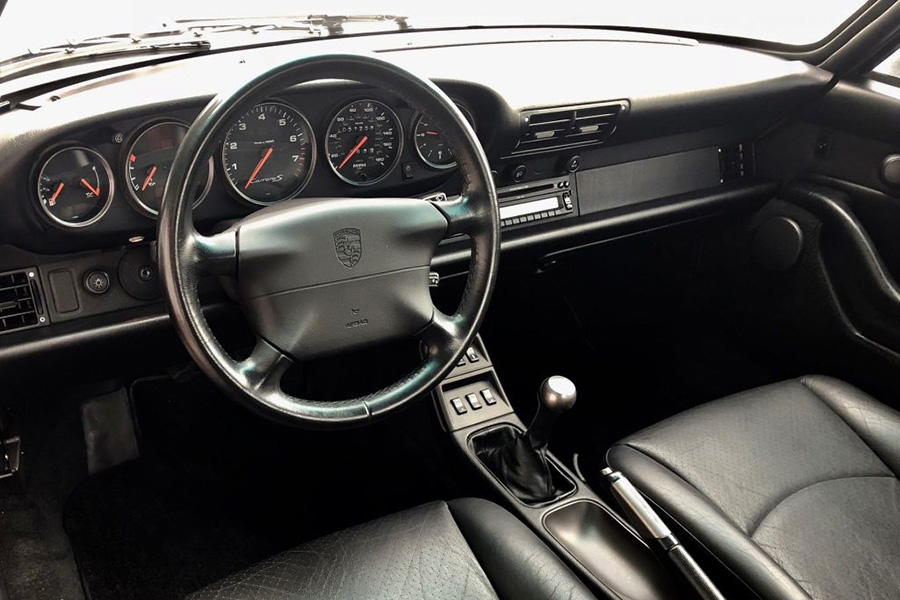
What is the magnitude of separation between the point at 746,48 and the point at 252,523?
1.87 metres

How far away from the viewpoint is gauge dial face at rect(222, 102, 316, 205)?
1414mm

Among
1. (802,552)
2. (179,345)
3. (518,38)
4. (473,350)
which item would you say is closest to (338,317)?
(179,345)

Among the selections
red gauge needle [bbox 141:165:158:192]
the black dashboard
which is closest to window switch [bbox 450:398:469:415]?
the black dashboard

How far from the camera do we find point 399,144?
1.60 metres

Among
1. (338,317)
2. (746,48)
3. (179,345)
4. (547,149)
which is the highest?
(746,48)

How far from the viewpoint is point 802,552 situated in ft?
4.38

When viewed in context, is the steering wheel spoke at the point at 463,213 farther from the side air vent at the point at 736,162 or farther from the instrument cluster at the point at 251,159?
the side air vent at the point at 736,162

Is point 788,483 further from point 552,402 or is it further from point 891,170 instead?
point 891,170

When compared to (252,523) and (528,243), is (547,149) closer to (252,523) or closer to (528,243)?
(528,243)

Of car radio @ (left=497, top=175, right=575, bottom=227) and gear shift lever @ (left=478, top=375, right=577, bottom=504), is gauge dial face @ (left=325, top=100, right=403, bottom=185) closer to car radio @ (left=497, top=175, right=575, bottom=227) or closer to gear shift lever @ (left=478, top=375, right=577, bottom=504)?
car radio @ (left=497, top=175, right=575, bottom=227)

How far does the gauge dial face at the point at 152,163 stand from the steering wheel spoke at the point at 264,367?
0.33m

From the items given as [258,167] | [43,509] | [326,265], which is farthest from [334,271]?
[43,509]

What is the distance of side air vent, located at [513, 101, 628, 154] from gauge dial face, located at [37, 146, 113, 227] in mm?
848

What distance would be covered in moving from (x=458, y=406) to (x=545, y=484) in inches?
11.5
